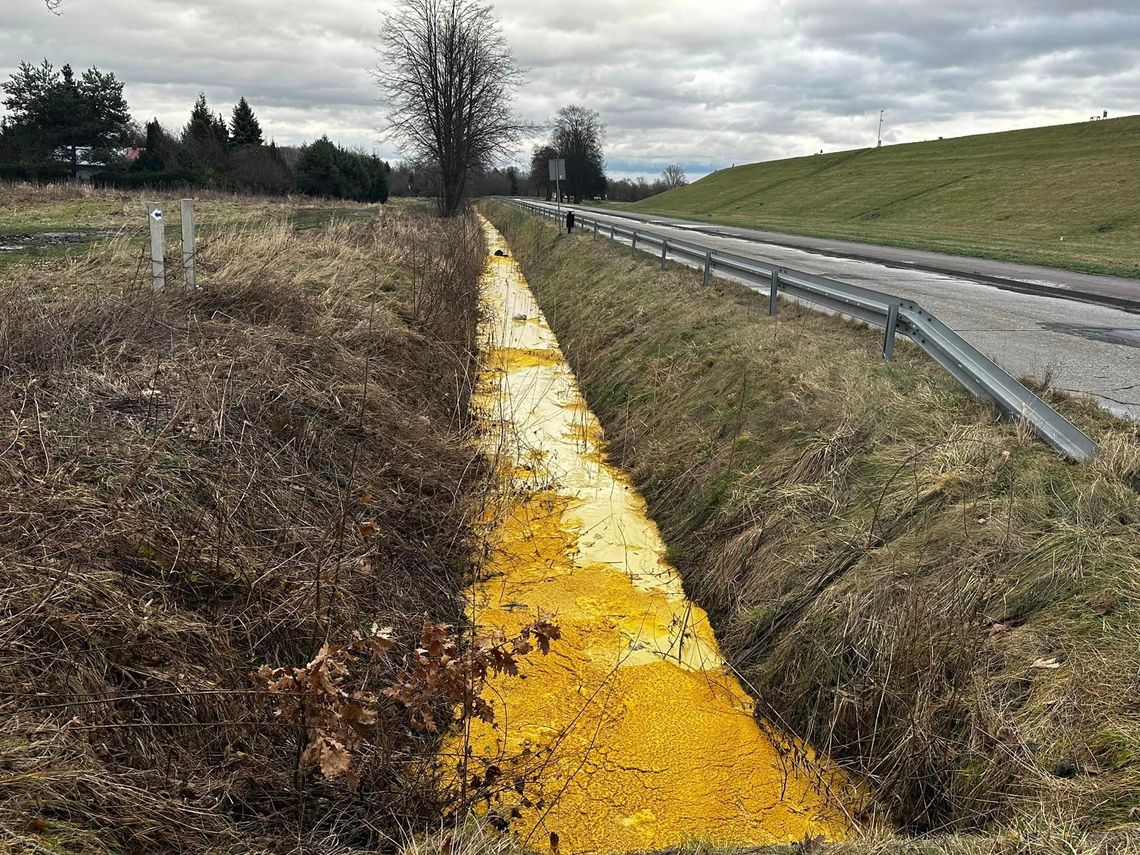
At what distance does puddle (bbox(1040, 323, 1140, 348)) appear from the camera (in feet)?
26.4

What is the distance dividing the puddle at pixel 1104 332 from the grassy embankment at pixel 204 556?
6457mm

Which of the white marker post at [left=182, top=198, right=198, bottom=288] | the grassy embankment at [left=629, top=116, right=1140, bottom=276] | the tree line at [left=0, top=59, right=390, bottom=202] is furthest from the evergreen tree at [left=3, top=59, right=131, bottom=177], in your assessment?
the white marker post at [left=182, top=198, right=198, bottom=288]

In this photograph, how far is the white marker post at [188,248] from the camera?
8.14 meters

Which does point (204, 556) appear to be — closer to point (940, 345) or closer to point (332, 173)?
point (940, 345)

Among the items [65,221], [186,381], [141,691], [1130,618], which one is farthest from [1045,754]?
[65,221]

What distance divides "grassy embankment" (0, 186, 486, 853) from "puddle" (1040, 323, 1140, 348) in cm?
646

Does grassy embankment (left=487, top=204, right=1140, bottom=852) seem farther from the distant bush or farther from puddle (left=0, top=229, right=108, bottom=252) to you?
the distant bush

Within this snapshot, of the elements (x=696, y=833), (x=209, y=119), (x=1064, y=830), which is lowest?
(x=696, y=833)

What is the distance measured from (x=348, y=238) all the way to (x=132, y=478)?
41.0ft

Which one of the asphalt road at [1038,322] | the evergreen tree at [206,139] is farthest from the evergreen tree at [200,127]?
the asphalt road at [1038,322]

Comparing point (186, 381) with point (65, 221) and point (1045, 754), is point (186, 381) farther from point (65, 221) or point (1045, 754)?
point (65, 221)

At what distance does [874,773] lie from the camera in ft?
12.5

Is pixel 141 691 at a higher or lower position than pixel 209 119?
lower

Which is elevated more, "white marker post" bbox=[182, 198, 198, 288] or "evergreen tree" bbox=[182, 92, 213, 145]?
"evergreen tree" bbox=[182, 92, 213, 145]
